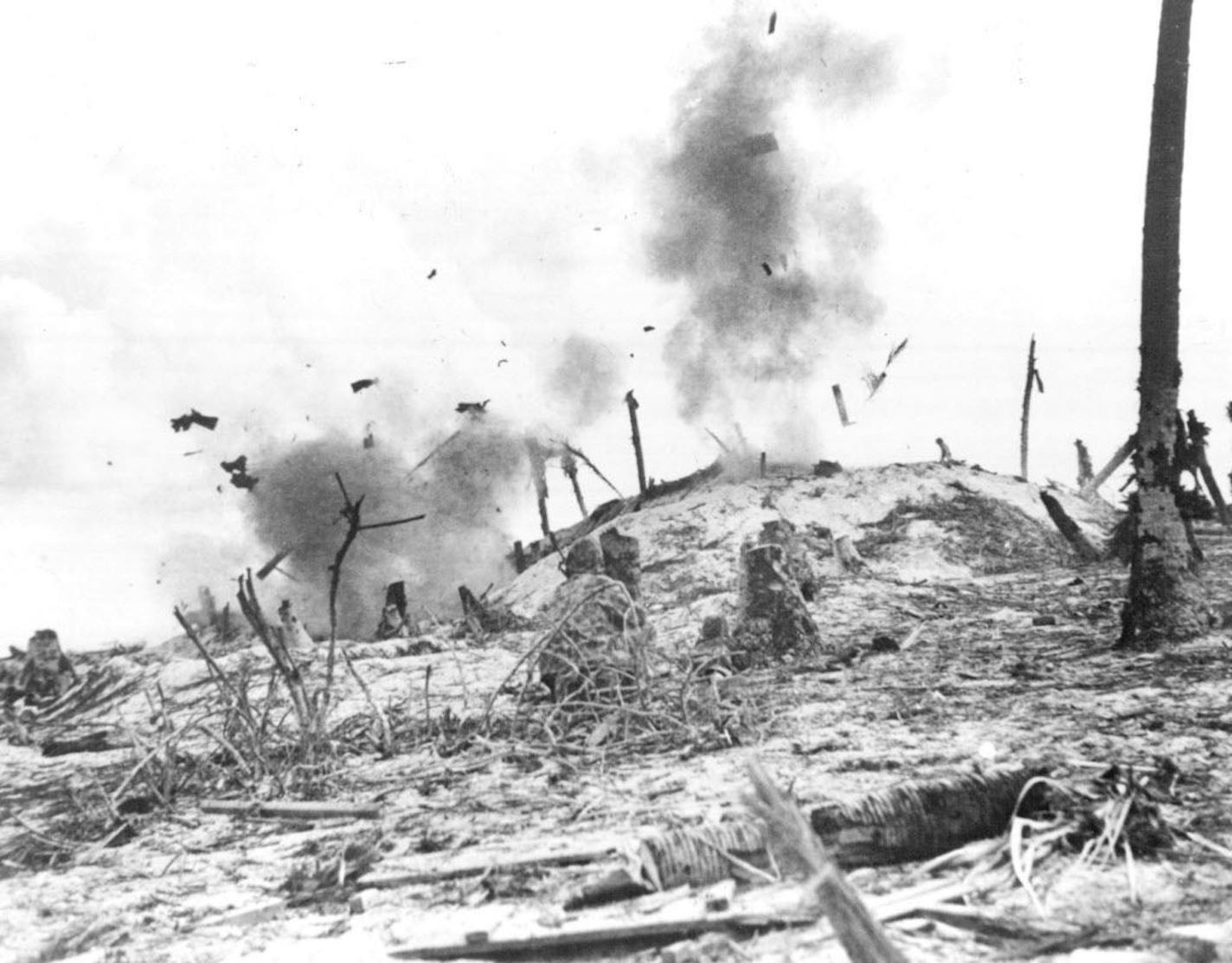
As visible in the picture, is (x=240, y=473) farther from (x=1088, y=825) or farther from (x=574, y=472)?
(x=1088, y=825)

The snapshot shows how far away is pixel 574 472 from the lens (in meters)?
27.8

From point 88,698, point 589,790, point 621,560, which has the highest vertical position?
point 621,560

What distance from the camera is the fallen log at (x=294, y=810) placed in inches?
221

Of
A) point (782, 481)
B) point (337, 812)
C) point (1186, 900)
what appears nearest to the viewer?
point (1186, 900)

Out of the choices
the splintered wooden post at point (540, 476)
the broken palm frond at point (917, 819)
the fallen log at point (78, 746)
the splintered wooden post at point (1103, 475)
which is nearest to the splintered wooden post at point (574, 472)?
the splintered wooden post at point (540, 476)

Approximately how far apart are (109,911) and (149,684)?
9685mm

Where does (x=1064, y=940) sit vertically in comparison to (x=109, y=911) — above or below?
below

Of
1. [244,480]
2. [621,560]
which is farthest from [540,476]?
[621,560]

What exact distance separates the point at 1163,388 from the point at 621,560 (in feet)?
16.0

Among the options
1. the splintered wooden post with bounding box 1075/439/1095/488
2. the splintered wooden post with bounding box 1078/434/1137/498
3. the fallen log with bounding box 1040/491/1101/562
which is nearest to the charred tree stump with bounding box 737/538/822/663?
the fallen log with bounding box 1040/491/1101/562

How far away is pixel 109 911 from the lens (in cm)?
445

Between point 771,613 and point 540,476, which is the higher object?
point 540,476

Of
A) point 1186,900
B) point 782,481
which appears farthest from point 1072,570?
point 1186,900

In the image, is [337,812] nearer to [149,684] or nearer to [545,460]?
[149,684]
